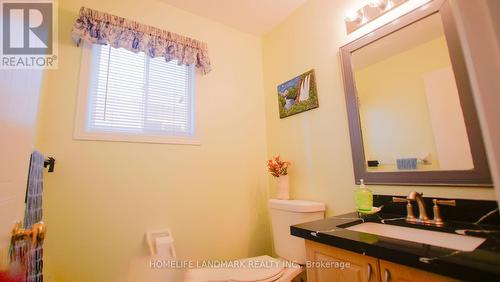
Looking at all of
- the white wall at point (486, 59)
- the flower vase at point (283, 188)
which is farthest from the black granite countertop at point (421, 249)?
the flower vase at point (283, 188)

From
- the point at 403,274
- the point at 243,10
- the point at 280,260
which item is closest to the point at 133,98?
the point at 243,10

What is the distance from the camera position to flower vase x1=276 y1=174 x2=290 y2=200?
175cm

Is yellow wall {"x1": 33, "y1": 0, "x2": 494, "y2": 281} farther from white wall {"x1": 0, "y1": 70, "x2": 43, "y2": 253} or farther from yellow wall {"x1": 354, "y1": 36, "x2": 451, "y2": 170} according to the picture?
white wall {"x1": 0, "y1": 70, "x2": 43, "y2": 253}

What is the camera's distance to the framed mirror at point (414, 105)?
1.00 meters

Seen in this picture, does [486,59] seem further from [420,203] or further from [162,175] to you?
[162,175]

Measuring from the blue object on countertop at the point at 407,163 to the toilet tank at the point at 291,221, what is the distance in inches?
21.4

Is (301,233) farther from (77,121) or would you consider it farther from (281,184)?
(77,121)

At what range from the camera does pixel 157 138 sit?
162 centimetres

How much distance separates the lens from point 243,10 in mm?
1908

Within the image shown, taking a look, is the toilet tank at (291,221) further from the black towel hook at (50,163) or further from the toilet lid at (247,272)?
the black towel hook at (50,163)

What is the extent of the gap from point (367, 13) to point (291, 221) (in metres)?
1.46

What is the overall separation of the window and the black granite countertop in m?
1.21

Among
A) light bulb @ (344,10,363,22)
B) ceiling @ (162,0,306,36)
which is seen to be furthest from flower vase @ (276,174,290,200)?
ceiling @ (162,0,306,36)

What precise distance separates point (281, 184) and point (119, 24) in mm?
1683
